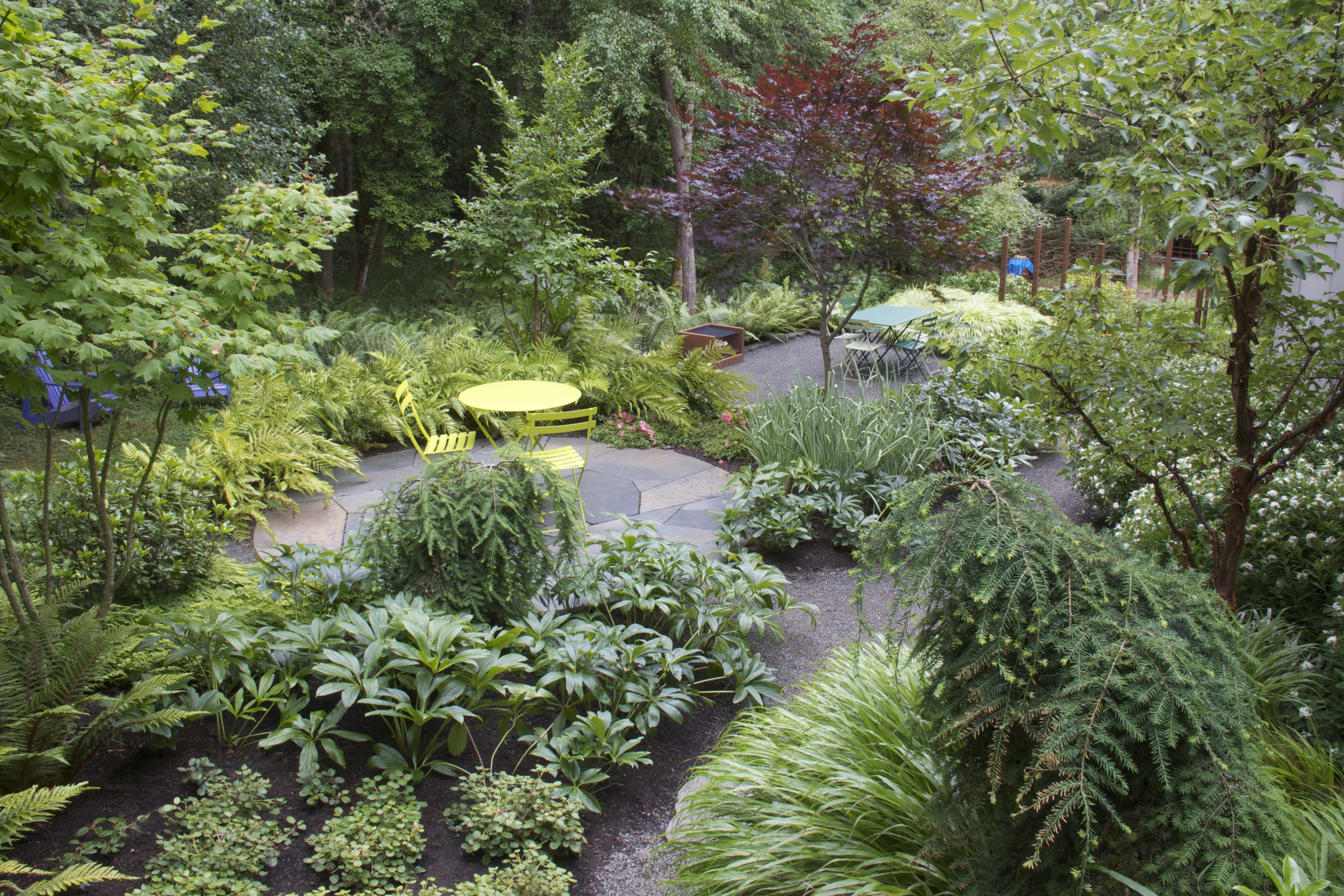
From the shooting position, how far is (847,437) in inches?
221

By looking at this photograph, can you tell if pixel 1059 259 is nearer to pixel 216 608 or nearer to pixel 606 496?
pixel 606 496

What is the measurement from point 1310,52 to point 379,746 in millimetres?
3588

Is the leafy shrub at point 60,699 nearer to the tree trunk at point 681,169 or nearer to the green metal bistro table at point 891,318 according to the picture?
the green metal bistro table at point 891,318

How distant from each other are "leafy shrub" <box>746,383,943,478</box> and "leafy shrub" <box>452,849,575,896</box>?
11.9ft

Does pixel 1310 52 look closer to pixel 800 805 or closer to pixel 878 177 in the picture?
pixel 800 805

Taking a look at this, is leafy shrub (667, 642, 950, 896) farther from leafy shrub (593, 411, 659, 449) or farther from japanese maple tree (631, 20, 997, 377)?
leafy shrub (593, 411, 659, 449)

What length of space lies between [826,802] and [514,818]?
38.9 inches

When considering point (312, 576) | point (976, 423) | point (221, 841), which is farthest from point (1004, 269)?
point (221, 841)

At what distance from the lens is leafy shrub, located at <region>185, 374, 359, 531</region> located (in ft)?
17.0

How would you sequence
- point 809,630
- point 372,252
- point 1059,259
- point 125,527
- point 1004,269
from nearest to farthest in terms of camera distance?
point 125,527, point 809,630, point 1004,269, point 372,252, point 1059,259

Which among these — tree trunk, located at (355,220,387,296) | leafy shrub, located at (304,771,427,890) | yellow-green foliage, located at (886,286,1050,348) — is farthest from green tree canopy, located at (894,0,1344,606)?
tree trunk, located at (355,220,387,296)

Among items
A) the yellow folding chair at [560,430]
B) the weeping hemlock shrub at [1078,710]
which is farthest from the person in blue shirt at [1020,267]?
the weeping hemlock shrub at [1078,710]

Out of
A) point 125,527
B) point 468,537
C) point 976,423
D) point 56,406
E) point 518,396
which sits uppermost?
point 56,406

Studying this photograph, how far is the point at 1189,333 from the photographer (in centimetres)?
282
